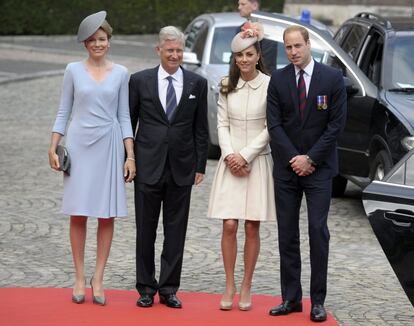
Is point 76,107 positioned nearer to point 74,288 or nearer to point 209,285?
point 74,288

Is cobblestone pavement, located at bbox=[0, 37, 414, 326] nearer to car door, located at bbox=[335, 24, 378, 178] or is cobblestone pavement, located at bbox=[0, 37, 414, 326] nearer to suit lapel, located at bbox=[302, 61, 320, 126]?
car door, located at bbox=[335, 24, 378, 178]

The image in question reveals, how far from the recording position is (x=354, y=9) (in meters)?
42.7

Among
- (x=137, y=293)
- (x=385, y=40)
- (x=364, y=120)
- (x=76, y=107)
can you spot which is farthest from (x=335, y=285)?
(x=385, y=40)

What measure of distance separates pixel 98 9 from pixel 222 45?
2156 centimetres

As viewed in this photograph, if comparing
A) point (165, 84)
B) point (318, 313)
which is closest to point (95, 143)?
point (165, 84)

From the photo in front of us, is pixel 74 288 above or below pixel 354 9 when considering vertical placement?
above

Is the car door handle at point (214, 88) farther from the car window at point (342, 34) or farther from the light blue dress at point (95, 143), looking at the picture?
the light blue dress at point (95, 143)

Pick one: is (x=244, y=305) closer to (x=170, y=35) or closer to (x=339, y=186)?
(x=170, y=35)

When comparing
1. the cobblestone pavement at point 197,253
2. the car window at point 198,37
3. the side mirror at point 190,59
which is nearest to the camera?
the cobblestone pavement at point 197,253

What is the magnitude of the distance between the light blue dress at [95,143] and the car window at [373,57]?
473 cm

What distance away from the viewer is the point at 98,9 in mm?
37438

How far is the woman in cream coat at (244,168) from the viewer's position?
8.41 m

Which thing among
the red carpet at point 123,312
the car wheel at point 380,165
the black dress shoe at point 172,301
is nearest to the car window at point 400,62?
the car wheel at point 380,165

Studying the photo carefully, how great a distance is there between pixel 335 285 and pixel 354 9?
33.9 metres
